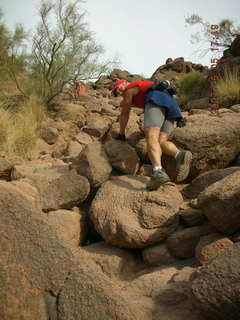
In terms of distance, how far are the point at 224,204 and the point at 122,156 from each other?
179 cm

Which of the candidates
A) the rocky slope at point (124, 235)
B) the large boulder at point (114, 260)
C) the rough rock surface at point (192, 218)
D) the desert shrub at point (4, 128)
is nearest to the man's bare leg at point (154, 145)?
the rocky slope at point (124, 235)

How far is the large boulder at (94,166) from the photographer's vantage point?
155 inches

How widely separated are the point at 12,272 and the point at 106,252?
1.65m

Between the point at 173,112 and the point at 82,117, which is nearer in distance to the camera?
the point at 173,112

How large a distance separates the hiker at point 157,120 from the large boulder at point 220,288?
5.31 feet

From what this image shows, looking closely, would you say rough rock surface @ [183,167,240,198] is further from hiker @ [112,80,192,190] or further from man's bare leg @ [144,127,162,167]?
man's bare leg @ [144,127,162,167]

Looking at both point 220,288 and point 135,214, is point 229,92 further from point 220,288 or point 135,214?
point 220,288

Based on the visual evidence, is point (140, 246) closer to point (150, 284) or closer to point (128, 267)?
point (128, 267)

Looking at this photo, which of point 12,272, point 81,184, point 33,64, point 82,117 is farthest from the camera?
point 33,64

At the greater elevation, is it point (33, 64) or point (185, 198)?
point (33, 64)

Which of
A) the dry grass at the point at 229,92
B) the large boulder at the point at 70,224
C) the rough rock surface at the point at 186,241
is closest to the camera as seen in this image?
the rough rock surface at the point at 186,241

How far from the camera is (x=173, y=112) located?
4.02m

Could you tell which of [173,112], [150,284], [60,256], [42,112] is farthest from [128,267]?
[42,112]

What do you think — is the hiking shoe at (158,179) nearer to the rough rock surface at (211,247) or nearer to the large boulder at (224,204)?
the large boulder at (224,204)
